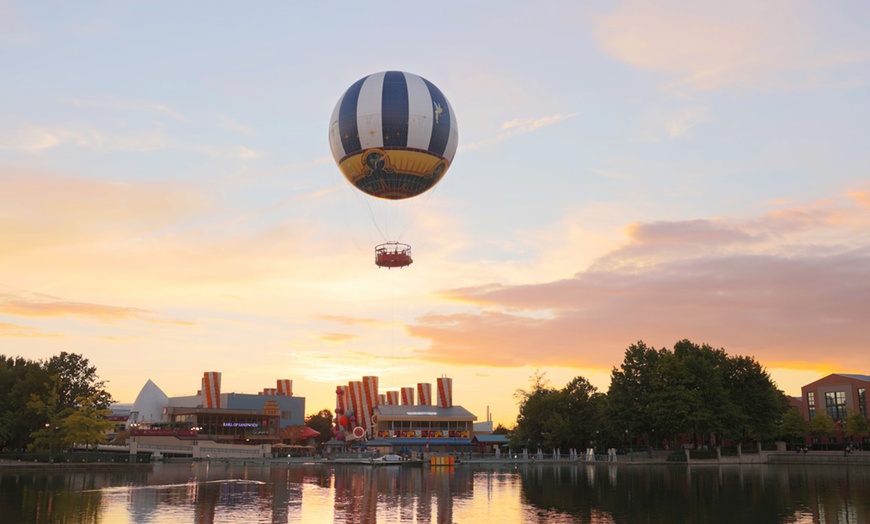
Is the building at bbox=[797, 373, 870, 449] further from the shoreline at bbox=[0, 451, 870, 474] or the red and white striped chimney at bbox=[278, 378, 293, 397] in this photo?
the red and white striped chimney at bbox=[278, 378, 293, 397]

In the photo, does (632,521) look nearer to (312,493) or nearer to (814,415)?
(312,493)

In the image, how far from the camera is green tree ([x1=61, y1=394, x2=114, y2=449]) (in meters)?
83.7

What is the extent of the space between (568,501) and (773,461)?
70.7 metres

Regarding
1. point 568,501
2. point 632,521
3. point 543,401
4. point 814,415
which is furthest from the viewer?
point 814,415

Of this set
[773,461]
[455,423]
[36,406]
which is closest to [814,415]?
[773,461]

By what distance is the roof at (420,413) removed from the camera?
440 ft

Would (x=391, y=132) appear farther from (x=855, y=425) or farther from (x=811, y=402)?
(x=811, y=402)

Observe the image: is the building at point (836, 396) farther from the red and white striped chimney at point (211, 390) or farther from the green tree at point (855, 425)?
the red and white striped chimney at point (211, 390)

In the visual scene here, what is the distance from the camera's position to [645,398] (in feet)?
306

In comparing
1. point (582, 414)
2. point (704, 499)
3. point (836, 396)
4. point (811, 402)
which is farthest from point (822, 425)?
point (704, 499)

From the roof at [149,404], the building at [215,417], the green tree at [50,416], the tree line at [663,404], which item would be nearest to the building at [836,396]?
the tree line at [663,404]

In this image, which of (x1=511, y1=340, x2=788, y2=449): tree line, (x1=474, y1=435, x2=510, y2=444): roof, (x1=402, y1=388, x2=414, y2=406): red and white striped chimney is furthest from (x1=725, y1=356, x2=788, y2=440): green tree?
(x1=402, y1=388, x2=414, y2=406): red and white striped chimney

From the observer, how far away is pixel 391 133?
55312 millimetres

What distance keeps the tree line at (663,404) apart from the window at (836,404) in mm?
20182
